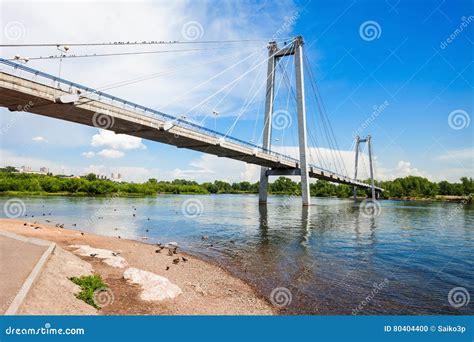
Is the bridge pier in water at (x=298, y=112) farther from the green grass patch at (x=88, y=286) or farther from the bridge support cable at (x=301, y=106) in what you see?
the green grass patch at (x=88, y=286)

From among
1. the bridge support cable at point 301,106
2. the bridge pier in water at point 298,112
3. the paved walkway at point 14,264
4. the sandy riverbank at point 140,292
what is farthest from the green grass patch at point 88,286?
the bridge support cable at point 301,106

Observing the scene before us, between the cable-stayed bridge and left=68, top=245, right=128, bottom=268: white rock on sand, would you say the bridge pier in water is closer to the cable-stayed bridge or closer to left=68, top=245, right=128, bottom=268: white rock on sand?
the cable-stayed bridge

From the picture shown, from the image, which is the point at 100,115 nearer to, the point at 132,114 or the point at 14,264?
the point at 132,114

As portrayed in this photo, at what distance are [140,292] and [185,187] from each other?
151411mm

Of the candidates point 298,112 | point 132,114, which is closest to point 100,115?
point 132,114

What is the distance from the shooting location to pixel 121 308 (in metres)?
8.91

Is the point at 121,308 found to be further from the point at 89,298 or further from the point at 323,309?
the point at 323,309

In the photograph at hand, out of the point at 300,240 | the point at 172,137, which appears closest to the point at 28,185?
the point at 172,137

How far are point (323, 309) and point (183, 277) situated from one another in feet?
17.8

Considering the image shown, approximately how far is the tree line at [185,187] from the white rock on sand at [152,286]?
300 ft

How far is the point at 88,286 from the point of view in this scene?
968 cm

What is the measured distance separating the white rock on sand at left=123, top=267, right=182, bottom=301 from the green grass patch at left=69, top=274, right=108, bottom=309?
1.16 metres

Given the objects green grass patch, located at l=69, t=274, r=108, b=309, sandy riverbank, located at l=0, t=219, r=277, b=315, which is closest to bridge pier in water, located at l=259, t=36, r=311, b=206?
sandy riverbank, located at l=0, t=219, r=277, b=315

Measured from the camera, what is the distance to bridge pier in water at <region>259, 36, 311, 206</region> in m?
54.2
